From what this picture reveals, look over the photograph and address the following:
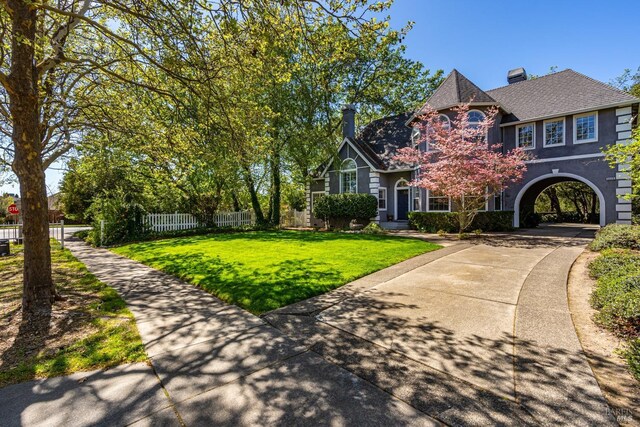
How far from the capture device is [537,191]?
18.4 meters

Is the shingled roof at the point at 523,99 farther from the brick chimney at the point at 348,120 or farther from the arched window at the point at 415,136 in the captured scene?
the brick chimney at the point at 348,120

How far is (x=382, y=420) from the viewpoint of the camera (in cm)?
233

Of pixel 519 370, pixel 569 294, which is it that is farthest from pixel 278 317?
pixel 569 294

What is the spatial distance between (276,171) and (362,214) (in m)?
7.02

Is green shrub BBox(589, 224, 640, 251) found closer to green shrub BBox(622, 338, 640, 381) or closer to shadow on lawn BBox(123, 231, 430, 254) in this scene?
shadow on lawn BBox(123, 231, 430, 254)

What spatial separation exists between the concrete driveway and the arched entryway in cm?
1029

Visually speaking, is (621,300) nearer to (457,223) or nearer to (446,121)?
(457,223)

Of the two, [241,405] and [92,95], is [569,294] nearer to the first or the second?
[241,405]

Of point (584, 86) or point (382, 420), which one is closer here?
point (382, 420)

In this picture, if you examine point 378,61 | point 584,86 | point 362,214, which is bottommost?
point 362,214

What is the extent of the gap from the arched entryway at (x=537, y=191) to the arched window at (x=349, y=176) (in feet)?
30.8

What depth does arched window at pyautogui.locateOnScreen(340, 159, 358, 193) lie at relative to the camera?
64.4 feet

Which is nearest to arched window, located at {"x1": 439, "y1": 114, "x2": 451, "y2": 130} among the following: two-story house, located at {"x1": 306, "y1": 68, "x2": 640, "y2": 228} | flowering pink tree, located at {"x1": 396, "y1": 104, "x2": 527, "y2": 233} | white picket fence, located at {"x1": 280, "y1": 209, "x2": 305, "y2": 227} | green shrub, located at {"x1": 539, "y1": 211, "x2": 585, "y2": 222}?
two-story house, located at {"x1": 306, "y1": 68, "x2": 640, "y2": 228}

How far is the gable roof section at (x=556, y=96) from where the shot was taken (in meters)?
13.8
